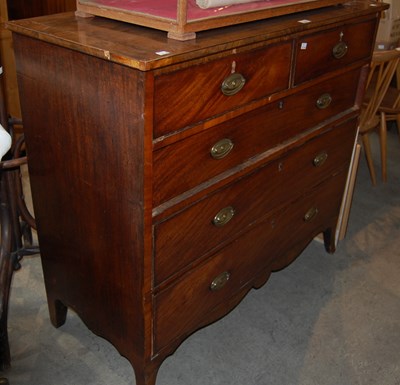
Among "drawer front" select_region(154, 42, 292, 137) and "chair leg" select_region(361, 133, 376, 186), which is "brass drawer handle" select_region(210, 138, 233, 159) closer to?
"drawer front" select_region(154, 42, 292, 137)

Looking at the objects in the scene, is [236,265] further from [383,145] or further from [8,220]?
[383,145]

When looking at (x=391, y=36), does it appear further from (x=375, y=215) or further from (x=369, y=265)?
(x=369, y=265)

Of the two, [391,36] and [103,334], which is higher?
[391,36]

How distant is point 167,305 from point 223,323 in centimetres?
55

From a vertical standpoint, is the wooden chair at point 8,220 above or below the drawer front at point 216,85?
below

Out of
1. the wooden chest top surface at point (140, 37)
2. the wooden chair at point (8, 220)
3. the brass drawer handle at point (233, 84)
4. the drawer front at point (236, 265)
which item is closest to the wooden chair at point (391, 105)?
the drawer front at point (236, 265)

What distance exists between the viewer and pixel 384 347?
200 centimetres

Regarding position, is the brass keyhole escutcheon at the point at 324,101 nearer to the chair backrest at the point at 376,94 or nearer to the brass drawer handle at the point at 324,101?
the brass drawer handle at the point at 324,101

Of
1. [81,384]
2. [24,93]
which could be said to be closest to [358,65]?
[24,93]

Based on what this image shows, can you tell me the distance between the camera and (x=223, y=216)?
5.34 ft

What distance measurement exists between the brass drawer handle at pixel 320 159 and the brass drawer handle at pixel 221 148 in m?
0.59

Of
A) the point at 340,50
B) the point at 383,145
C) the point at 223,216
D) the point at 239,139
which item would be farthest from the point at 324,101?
the point at 383,145

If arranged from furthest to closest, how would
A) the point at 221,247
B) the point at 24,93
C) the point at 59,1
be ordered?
the point at 59,1 → the point at 221,247 → the point at 24,93

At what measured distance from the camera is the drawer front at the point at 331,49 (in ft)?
5.39
